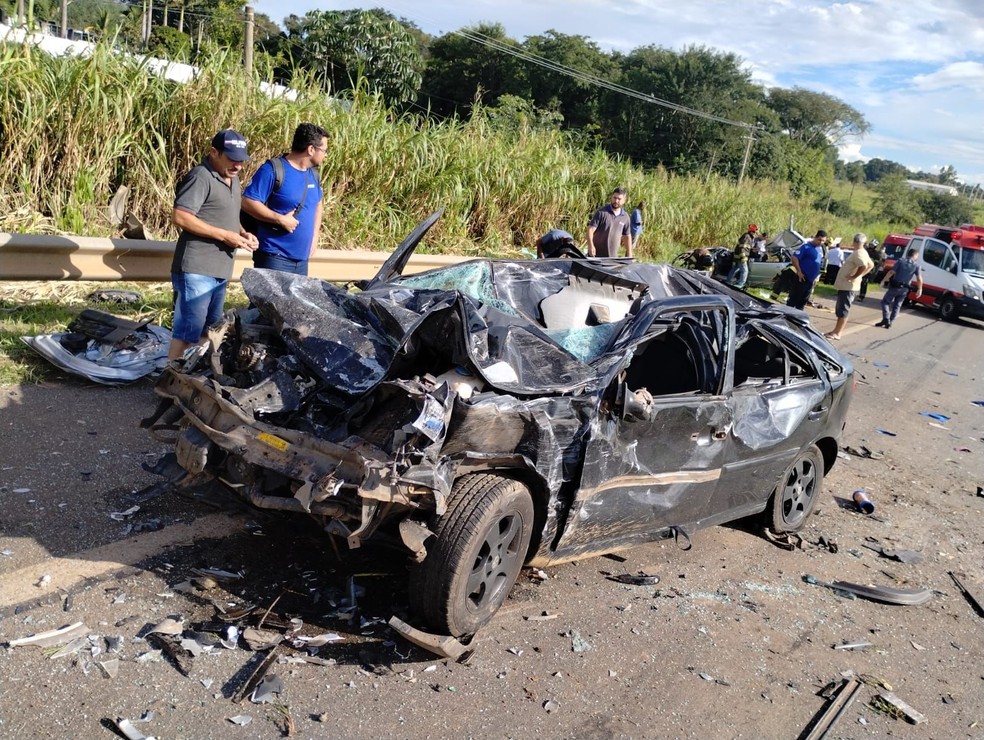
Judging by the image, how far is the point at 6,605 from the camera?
3.52 m

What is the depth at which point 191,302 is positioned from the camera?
19.4 feet

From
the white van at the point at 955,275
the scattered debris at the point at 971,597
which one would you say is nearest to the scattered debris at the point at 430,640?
the scattered debris at the point at 971,597

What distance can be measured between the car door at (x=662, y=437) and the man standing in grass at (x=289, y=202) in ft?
8.91

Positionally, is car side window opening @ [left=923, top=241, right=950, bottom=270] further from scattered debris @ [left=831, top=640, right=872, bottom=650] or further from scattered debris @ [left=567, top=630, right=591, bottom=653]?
scattered debris @ [left=567, top=630, right=591, bottom=653]

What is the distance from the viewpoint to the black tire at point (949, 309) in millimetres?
22417

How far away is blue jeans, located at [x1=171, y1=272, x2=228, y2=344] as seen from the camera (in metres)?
5.88

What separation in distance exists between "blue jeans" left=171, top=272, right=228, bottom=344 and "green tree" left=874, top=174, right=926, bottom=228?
62.2 meters

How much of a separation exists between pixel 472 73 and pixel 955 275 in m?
31.8

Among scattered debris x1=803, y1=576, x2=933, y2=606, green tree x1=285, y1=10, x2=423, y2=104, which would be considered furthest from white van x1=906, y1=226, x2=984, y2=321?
scattered debris x1=803, y1=576, x2=933, y2=606

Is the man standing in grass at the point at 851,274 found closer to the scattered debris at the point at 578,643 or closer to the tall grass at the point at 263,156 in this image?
the tall grass at the point at 263,156

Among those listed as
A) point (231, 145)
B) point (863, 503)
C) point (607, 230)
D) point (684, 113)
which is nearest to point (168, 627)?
point (231, 145)

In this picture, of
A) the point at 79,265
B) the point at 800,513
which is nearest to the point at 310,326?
the point at 800,513

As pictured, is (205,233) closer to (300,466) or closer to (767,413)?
(300,466)

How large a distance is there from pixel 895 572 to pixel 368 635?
3.64m
